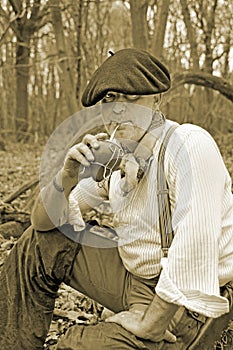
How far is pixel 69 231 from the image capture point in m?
2.74

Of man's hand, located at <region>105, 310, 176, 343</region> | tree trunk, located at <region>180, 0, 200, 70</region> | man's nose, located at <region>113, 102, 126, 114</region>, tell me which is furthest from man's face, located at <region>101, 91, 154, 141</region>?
tree trunk, located at <region>180, 0, 200, 70</region>

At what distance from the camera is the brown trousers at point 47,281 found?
8.73 feet

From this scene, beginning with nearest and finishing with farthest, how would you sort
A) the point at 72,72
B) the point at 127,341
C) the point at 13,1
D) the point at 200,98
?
1. the point at 127,341
2. the point at 13,1
3. the point at 72,72
4. the point at 200,98

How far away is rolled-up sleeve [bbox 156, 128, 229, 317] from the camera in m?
2.11

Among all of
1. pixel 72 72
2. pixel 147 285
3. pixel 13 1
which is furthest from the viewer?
pixel 72 72

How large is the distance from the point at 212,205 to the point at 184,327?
57 centimetres

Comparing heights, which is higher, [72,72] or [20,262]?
[72,72]

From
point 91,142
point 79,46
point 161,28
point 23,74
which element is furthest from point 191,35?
point 91,142

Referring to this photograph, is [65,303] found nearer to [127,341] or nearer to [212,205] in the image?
[127,341]

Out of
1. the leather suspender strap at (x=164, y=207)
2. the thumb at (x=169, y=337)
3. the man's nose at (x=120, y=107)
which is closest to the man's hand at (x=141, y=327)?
the thumb at (x=169, y=337)

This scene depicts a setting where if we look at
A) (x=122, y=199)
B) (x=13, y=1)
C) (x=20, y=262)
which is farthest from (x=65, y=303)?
(x=13, y=1)

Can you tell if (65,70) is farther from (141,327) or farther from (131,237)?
(141,327)

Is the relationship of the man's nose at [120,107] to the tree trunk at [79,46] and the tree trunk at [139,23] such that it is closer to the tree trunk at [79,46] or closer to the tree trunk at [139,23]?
the tree trunk at [139,23]

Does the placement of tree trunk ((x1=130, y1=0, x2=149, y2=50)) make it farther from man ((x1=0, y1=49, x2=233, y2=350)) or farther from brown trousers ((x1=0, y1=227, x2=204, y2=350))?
brown trousers ((x1=0, y1=227, x2=204, y2=350))
